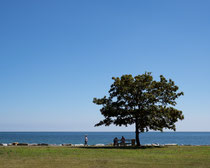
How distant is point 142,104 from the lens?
45.3 m

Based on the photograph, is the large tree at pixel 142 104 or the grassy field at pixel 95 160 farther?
the large tree at pixel 142 104

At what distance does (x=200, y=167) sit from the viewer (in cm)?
1961

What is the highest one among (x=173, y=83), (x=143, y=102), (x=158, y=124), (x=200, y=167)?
(x=173, y=83)

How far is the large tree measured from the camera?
44.7 meters

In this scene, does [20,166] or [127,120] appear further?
[127,120]

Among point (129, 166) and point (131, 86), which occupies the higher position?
point (131, 86)

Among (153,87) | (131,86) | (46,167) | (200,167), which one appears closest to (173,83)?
(153,87)

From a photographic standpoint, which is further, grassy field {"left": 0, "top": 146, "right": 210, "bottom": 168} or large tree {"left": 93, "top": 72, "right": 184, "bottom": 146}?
large tree {"left": 93, "top": 72, "right": 184, "bottom": 146}

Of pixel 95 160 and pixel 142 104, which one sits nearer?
pixel 95 160

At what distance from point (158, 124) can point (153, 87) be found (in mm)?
5983

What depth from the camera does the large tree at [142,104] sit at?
147 feet

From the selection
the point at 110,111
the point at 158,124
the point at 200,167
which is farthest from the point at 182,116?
the point at 200,167

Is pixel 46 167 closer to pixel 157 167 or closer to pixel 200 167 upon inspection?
pixel 157 167

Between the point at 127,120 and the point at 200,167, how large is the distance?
85.0 feet
